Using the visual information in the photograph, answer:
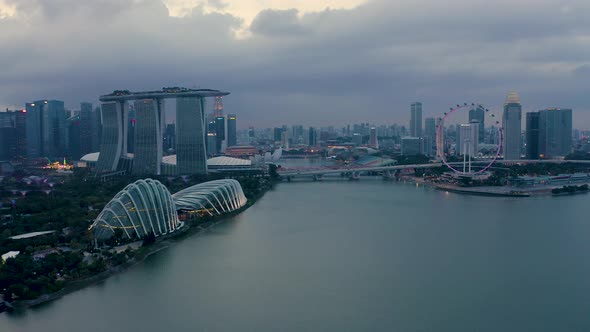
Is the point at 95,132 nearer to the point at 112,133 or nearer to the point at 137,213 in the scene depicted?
the point at 112,133

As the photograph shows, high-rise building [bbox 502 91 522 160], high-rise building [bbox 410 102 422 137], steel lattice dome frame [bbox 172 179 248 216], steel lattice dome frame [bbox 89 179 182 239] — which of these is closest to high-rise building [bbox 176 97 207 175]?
steel lattice dome frame [bbox 172 179 248 216]

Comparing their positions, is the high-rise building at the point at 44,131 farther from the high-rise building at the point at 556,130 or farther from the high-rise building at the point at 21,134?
the high-rise building at the point at 556,130

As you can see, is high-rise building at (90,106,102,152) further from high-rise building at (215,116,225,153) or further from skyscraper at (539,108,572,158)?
skyscraper at (539,108,572,158)

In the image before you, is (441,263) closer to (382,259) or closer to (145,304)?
(382,259)

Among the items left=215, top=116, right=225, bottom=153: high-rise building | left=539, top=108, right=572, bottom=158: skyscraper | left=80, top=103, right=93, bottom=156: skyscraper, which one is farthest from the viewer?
left=215, top=116, right=225, bottom=153: high-rise building

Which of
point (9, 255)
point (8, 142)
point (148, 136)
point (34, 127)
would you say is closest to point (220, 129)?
→ point (34, 127)

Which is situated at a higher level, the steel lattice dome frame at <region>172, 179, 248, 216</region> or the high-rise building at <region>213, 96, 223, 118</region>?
the high-rise building at <region>213, 96, 223, 118</region>

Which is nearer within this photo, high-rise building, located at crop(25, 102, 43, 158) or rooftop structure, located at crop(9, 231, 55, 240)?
rooftop structure, located at crop(9, 231, 55, 240)
